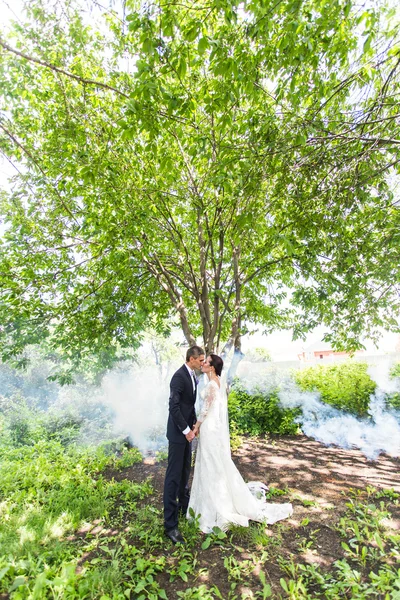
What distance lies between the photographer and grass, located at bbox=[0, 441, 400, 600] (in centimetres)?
292

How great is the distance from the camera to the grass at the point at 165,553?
292cm

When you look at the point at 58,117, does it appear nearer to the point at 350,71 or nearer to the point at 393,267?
the point at 350,71

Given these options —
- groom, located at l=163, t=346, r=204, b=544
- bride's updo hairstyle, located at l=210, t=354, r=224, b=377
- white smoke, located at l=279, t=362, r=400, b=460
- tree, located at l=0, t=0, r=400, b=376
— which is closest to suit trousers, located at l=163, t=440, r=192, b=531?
groom, located at l=163, t=346, r=204, b=544

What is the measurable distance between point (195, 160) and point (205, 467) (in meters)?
4.34

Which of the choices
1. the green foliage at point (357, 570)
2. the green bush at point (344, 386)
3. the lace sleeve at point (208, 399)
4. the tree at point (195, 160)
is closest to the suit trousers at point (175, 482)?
the lace sleeve at point (208, 399)

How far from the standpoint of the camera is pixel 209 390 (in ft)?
15.0

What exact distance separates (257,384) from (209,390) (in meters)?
6.13

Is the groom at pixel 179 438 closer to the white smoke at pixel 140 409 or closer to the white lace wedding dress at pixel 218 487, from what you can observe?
the white lace wedding dress at pixel 218 487

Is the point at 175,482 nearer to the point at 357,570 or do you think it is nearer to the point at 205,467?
the point at 205,467

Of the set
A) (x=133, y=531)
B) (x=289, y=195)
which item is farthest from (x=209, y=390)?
(x=289, y=195)

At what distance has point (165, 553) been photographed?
3.72 metres

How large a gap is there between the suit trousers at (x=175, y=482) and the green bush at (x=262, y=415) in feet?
16.4

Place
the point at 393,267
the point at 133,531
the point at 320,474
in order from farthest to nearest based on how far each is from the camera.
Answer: the point at 320,474, the point at 393,267, the point at 133,531

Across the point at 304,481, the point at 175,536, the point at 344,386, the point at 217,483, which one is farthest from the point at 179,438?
the point at 344,386
